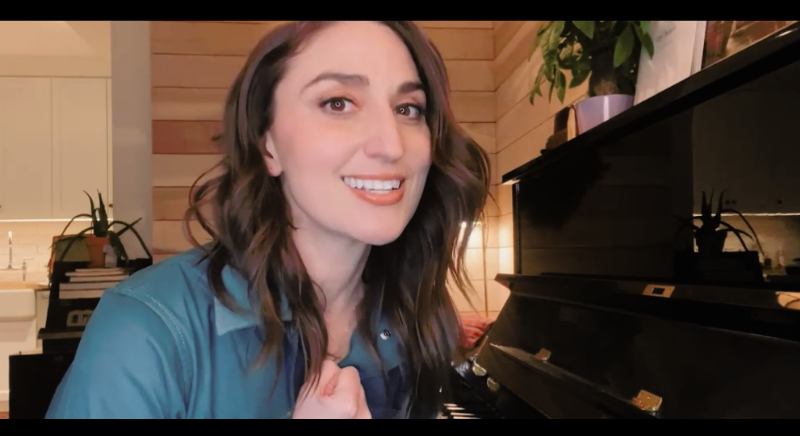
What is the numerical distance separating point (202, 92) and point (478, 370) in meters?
0.56

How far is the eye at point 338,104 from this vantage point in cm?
58

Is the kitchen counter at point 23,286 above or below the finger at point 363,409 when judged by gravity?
above

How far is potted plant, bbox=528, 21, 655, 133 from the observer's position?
88 cm

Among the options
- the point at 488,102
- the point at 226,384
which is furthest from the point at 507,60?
the point at 226,384

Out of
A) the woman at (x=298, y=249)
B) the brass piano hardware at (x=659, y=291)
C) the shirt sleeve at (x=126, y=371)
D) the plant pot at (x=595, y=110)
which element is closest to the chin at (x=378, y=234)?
the woman at (x=298, y=249)

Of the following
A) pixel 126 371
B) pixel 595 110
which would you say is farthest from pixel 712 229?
pixel 126 371

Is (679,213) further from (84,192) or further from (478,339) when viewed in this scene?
(84,192)

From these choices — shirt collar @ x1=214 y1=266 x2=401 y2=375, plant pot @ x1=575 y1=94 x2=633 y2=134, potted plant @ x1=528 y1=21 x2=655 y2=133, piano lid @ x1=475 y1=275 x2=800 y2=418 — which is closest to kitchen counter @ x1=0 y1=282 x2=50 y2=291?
shirt collar @ x1=214 y1=266 x2=401 y2=375

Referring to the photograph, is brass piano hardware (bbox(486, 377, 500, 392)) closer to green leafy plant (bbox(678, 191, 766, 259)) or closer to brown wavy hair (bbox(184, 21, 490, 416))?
brown wavy hair (bbox(184, 21, 490, 416))

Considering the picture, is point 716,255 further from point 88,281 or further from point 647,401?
point 88,281

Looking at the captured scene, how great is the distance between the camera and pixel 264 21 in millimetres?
629

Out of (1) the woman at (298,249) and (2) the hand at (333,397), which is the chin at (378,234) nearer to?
(1) the woman at (298,249)

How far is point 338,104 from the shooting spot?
1.90 ft

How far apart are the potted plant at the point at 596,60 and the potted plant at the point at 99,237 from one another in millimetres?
620
